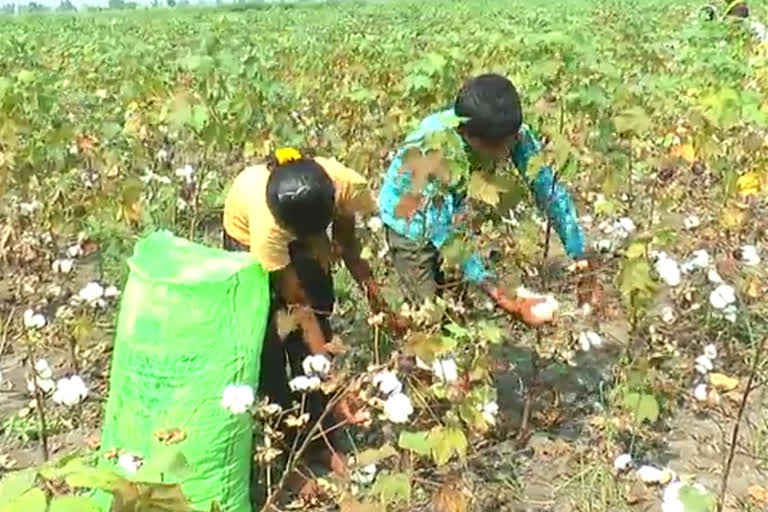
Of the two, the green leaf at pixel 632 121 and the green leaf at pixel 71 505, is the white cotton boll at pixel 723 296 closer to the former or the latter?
the green leaf at pixel 632 121

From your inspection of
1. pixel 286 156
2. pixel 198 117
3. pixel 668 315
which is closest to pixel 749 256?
pixel 668 315

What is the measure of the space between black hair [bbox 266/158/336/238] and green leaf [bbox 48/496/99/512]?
1370 mm

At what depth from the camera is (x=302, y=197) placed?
8.60ft

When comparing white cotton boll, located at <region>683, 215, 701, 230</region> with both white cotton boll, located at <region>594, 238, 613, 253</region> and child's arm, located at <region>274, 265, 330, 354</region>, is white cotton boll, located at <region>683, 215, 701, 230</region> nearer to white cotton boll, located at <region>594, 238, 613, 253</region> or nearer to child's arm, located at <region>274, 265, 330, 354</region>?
white cotton boll, located at <region>594, 238, 613, 253</region>

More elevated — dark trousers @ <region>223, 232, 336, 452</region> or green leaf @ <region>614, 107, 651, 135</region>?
green leaf @ <region>614, 107, 651, 135</region>

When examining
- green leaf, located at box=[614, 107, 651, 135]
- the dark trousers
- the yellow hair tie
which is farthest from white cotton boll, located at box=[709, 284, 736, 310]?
the yellow hair tie

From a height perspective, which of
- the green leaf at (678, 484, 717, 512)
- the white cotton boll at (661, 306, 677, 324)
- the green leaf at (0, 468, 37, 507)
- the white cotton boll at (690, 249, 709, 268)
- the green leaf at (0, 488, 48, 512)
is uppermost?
the green leaf at (0, 488, 48, 512)

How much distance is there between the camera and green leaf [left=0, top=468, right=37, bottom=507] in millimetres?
1368

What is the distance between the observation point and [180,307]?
2557 millimetres

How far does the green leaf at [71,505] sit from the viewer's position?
1.30 m

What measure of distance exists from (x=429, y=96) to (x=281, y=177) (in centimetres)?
237

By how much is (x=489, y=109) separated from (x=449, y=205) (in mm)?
259

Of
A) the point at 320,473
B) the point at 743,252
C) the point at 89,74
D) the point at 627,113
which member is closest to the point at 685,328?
the point at 743,252

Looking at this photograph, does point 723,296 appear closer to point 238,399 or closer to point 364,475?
point 364,475
